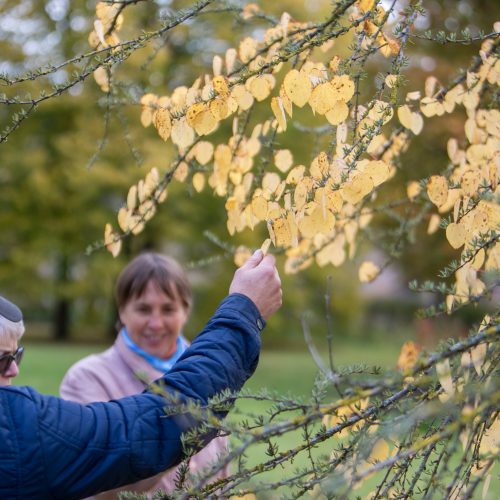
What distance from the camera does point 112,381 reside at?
277cm

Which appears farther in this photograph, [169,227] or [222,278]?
[222,278]

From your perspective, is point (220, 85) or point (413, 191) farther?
point (413, 191)

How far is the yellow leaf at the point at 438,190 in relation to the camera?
1905mm

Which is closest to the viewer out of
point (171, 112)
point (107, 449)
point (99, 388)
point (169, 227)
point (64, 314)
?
point (107, 449)

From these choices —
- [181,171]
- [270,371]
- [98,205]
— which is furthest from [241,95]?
[98,205]

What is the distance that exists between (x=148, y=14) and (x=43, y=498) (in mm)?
15840

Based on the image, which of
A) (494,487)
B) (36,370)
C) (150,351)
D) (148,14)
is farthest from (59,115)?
(150,351)

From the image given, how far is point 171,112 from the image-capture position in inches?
79.8

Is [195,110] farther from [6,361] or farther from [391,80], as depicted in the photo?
[6,361]

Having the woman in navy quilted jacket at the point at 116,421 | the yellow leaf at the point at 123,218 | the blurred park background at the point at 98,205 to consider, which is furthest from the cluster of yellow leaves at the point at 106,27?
the blurred park background at the point at 98,205

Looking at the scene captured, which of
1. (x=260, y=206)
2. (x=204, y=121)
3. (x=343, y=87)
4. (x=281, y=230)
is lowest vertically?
(x=281, y=230)

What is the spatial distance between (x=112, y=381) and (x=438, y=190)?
144 cm

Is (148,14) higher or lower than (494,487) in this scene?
higher

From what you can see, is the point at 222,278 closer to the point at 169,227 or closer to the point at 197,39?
the point at 169,227
